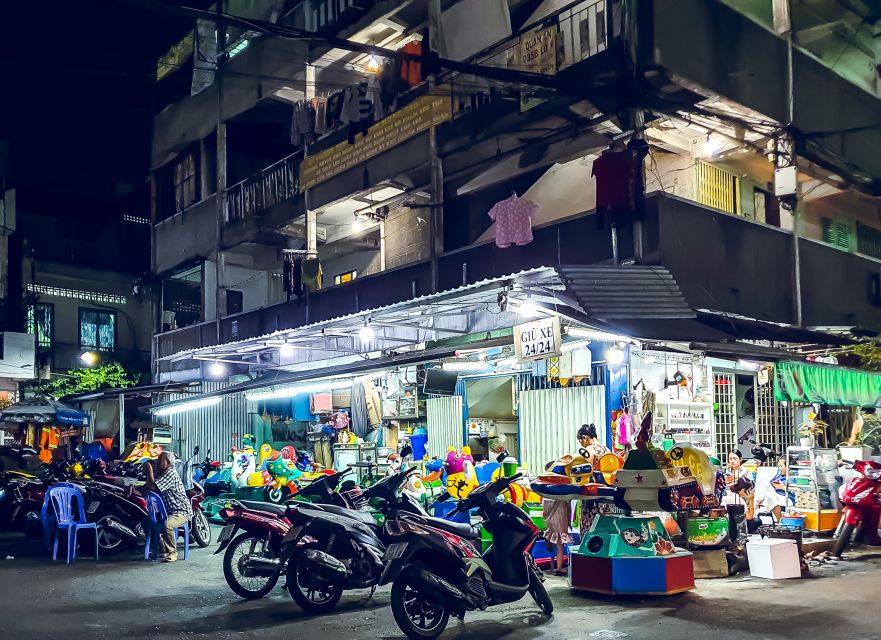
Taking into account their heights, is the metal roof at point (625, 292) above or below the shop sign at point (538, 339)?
above

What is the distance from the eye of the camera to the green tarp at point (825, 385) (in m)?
13.4

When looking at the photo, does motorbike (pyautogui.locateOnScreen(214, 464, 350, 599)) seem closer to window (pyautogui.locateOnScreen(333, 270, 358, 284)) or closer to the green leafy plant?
window (pyautogui.locateOnScreen(333, 270, 358, 284))

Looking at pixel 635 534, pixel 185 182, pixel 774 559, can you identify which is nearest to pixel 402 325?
pixel 635 534

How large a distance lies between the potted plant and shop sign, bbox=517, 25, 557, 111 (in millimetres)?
7348

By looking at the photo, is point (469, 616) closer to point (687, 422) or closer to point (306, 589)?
point (306, 589)

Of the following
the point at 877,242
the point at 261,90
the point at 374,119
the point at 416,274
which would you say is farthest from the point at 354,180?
the point at 877,242

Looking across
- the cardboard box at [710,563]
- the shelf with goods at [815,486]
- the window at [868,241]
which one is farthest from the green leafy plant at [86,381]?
the cardboard box at [710,563]

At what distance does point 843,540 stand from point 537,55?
29.2ft

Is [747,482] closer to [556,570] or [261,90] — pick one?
[556,570]

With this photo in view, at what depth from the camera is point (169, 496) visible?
1290 centimetres

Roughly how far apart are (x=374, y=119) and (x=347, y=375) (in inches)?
231

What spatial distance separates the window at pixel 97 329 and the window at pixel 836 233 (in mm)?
27002

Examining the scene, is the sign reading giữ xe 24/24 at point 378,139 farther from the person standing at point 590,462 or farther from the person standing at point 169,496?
the person standing at point 169,496

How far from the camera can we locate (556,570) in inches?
435
